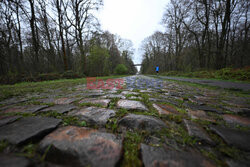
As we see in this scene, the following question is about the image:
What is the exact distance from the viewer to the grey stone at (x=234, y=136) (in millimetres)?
721

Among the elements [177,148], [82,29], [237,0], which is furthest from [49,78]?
[237,0]

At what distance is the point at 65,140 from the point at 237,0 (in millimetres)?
17836

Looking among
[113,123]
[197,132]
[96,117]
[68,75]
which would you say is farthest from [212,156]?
[68,75]

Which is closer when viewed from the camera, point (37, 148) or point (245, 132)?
point (37, 148)

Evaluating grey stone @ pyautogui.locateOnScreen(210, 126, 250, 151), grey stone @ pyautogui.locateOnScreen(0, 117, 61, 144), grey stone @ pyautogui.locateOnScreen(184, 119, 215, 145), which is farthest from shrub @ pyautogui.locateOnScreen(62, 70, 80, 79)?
grey stone @ pyautogui.locateOnScreen(210, 126, 250, 151)

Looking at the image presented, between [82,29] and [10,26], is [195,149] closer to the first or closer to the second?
[82,29]

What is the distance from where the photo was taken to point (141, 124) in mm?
921

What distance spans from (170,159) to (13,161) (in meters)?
0.87

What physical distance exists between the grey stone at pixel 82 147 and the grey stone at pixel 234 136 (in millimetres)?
855

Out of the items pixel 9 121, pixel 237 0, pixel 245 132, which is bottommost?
pixel 245 132

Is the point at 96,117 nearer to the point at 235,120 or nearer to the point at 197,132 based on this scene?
the point at 197,132

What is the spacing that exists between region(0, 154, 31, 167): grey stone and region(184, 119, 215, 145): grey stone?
111cm

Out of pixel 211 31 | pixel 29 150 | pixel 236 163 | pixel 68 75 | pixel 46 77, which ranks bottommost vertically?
pixel 236 163

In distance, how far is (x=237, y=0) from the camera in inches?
396
